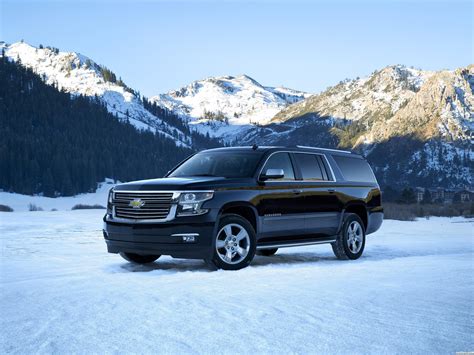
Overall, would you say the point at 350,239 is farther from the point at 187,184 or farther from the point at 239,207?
the point at 187,184

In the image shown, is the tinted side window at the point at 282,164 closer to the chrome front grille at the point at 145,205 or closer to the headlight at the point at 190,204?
the headlight at the point at 190,204

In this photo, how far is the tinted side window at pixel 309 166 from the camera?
10312 mm

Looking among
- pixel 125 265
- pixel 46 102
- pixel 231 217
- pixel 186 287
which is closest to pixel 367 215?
pixel 231 217

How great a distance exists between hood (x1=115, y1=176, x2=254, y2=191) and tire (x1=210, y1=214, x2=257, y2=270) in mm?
494

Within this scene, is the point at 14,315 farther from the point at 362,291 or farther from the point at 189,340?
the point at 362,291

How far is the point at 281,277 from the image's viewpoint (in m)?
7.85

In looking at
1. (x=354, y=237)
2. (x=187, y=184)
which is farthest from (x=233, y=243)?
(x=354, y=237)

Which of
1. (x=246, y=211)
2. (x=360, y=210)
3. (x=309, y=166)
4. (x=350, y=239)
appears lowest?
(x=350, y=239)

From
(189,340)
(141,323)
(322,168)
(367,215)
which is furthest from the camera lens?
(367,215)

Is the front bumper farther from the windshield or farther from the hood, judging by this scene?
the windshield

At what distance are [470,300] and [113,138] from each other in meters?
156

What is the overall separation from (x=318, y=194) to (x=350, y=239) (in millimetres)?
1272

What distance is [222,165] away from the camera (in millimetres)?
9859

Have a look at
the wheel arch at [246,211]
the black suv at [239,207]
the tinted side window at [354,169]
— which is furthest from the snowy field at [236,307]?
the tinted side window at [354,169]
